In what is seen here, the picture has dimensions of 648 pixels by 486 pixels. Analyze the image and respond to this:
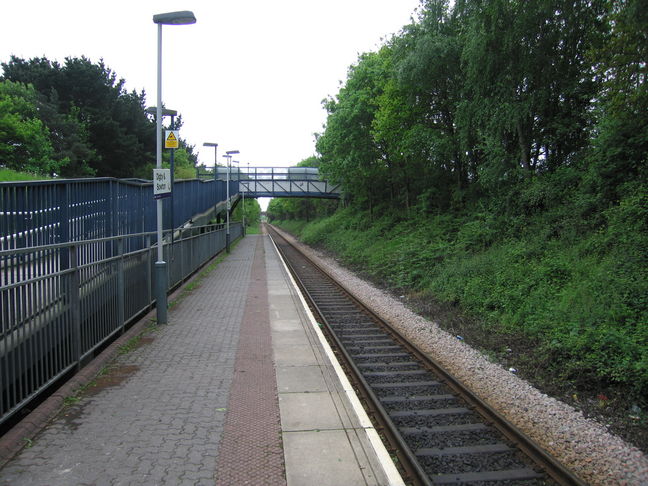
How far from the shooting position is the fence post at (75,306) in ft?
19.3

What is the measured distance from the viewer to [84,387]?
18.7 ft

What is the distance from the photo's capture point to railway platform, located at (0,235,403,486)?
3.75m

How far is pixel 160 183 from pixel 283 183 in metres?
36.5

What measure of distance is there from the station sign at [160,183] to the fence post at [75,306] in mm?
3322

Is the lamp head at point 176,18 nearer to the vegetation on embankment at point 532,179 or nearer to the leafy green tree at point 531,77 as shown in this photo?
the vegetation on embankment at point 532,179

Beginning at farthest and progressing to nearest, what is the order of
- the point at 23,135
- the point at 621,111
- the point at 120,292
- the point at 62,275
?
the point at 23,135 → the point at 621,111 → the point at 120,292 → the point at 62,275

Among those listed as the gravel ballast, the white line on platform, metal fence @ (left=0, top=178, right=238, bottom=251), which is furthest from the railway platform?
metal fence @ (left=0, top=178, right=238, bottom=251)

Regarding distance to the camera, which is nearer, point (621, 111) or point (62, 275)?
point (62, 275)

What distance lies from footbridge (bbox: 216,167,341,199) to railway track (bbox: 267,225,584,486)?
3706 centimetres

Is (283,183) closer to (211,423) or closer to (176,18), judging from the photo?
(176,18)

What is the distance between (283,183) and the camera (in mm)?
45375

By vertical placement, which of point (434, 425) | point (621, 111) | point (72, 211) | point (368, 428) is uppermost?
point (621, 111)

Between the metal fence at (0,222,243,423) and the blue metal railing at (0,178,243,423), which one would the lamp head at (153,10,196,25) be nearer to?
the blue metal railing at (0,178,243,423)

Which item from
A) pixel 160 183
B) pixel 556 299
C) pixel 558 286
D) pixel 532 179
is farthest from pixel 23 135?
pixel 556 299
